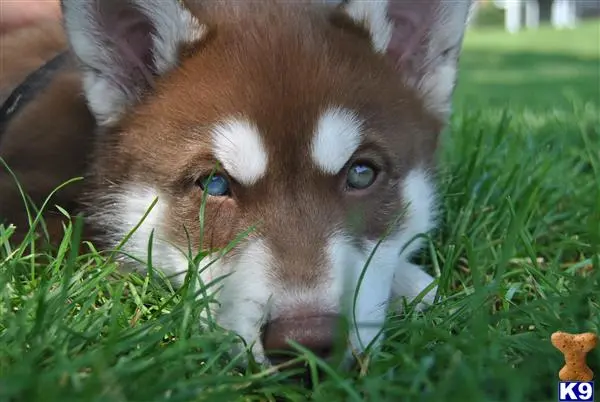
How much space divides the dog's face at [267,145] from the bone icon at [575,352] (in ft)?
1.49

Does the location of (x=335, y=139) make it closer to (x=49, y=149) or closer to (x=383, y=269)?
(x=383, y=269)

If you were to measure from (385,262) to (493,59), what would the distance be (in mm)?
15397

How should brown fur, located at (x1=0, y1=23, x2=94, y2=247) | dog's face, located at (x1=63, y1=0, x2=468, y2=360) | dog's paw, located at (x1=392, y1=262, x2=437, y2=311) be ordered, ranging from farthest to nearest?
brown fur, located at (x1=0, y1=23, x2=94, y2=247)
dog's paw, located at (x1=392, y1=262, x2=437, y2=311)
dog's face, located at (x1=63, y1=0, x2=468, y2=360)

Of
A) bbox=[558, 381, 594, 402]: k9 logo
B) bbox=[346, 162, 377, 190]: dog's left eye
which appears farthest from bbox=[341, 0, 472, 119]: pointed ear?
bbox=[558, 381, 594, 402]: k9 logo

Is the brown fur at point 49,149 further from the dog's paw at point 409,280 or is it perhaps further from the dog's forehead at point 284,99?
the dog's paw at point 409,280

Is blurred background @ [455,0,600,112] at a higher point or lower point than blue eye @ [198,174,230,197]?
lower

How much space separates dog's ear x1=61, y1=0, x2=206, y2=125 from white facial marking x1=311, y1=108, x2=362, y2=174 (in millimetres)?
580

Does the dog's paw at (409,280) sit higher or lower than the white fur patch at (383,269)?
lower

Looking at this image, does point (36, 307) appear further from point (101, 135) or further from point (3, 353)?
point (101, 135)

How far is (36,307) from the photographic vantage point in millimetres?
1812

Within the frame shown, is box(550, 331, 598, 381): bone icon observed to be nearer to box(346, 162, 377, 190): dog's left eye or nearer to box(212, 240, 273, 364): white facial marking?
box(212, 240, 273, 364): white facial marking

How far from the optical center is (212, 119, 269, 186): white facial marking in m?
2.28

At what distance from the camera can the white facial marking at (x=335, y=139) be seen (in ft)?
7.54

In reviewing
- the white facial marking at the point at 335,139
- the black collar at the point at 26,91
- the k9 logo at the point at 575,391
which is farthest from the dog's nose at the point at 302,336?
the black collar at the point at 26,91
